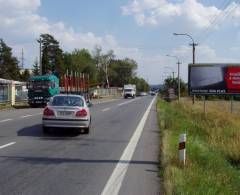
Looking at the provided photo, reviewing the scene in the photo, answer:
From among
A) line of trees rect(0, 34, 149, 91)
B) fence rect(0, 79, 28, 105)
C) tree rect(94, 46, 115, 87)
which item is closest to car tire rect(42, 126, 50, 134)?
fence rect(0, 79, 28, 105)

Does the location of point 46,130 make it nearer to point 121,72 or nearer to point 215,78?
point 215,78

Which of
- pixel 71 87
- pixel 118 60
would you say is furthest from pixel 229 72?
pixel 118 60

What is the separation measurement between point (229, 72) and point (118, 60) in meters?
162

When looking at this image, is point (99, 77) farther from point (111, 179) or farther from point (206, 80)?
point (111, 179)

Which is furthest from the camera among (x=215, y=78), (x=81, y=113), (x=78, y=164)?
(x=215, y=78)

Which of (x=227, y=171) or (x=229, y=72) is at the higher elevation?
(x=229, y=72)

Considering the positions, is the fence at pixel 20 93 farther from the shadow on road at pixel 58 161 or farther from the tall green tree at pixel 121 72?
the tall green tree at pixel 121 72

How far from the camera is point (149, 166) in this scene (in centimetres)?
1102

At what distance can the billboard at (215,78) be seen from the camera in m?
37.7

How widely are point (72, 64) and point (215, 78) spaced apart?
96.8m

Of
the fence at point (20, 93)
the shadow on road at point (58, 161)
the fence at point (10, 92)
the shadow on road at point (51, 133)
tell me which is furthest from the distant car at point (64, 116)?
the fence at point (20, 93)

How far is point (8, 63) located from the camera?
329 ft

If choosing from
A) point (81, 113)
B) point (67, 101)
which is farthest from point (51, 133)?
point (81, 113)

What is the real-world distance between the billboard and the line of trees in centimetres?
3236
